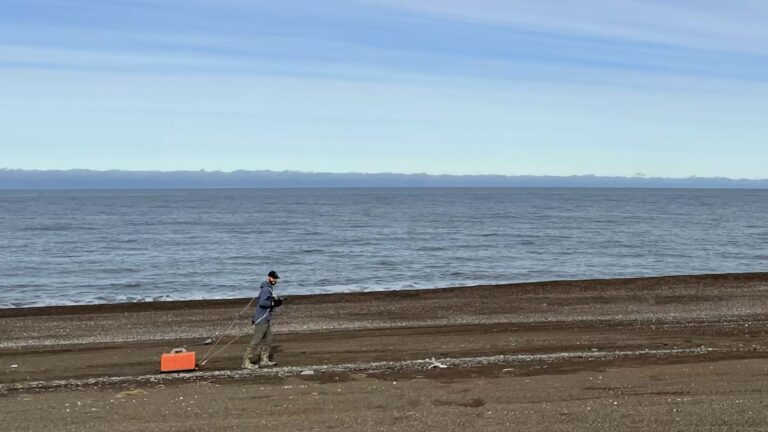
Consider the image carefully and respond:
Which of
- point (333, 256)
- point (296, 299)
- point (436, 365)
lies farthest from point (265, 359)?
point (333, 256)

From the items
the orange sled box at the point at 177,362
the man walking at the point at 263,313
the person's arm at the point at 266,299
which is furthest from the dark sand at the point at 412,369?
the person's arm at the point at 266,299

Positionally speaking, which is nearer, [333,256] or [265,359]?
[265,359]

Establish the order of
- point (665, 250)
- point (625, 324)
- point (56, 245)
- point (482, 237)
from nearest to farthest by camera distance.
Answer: point (625, 324), point (665, 250), point (56, 245), point (482, 237)

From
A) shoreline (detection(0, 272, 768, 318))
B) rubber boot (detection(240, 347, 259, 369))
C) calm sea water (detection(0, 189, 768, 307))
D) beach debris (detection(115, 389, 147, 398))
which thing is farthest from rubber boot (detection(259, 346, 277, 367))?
calm sea water (detection(0, 189, 768, 307))

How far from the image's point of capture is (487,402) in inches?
584

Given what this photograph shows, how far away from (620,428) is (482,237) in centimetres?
6394

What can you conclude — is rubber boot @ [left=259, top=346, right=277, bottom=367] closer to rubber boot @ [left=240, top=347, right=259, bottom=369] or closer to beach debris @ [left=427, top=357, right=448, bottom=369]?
rubber boot @ [left=240, top=347, right=259, bottom=369]

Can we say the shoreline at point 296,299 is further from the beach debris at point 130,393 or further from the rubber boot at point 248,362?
the beach debris at point 130,393

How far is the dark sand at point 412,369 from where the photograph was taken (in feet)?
45.5

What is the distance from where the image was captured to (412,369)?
18.2 metres

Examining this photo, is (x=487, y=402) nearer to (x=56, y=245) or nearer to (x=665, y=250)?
(x=665, y=250)

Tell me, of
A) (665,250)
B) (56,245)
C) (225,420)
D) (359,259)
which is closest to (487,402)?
(225,420)

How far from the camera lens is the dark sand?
13.9 metres

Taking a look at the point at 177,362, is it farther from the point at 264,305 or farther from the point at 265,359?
the point at 264,305
